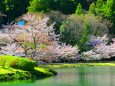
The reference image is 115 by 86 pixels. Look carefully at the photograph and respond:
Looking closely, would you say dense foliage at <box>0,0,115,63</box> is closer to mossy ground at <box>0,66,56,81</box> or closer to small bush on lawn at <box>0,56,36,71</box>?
mossy ground at <box>0,66,56,81</box>

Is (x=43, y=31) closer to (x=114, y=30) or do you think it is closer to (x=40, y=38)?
(x=40, y=38)

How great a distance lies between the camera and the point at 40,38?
132 ft

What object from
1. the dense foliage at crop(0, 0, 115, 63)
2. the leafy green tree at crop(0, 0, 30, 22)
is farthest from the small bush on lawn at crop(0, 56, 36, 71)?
the leafy green tree at crop(0, 0, 30, 22)

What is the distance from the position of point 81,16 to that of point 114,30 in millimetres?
6550

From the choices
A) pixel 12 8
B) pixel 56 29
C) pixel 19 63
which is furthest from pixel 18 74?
pixel 12 8

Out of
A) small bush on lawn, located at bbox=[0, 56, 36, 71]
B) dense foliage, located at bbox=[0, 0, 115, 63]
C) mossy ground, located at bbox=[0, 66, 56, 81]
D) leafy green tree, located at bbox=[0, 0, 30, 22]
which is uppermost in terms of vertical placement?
leafy green tree, located at bbox=[0, 0, 30, 22]

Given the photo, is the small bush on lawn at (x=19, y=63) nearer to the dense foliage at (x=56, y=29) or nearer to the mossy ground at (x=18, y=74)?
the mossy ground at (x=18, y=74)

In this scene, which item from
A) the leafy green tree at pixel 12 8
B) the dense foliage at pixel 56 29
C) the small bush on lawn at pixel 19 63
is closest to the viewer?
the small bush on lawn at pixel 19 63

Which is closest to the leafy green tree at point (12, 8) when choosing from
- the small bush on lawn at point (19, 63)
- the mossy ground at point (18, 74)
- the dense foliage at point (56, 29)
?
Answer: the dense foliage at point (56, 29)

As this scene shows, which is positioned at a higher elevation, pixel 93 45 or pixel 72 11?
pixel 72 11

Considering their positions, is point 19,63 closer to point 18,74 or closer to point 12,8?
point 18,74

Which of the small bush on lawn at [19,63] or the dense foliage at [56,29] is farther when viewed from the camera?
the dense foliage at [56,29]

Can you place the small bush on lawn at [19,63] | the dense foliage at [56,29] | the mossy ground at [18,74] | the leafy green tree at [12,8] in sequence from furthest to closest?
1. the leafy green tree at [12,8]
2. the dense foliage at [56,29]
3. the small bush on lawn at [19,63]
4. the mossy ground at [18,74]

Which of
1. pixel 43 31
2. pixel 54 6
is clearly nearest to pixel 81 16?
pixel 54 6
